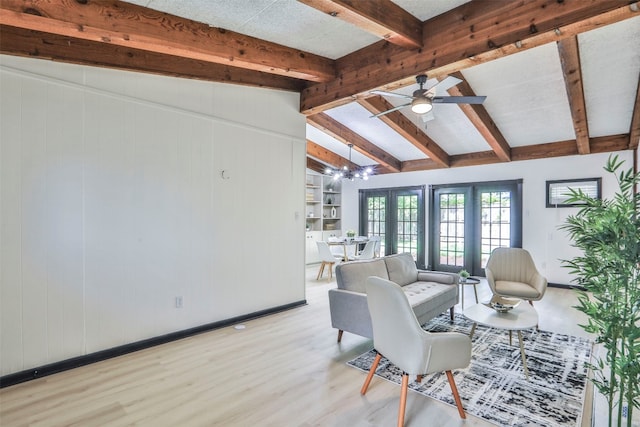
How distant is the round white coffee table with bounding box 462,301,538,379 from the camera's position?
2.86 meters

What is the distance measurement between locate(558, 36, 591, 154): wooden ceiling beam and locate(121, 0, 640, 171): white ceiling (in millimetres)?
153

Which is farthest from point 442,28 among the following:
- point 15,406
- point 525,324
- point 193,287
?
point 15,406

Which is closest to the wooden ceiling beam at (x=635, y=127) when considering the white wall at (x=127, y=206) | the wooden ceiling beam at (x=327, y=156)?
the white wall at (x=127, y=206)

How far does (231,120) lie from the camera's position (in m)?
4.19

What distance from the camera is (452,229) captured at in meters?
7.58

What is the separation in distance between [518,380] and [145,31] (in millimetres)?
4301

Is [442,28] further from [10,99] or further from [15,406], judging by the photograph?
[15,406]

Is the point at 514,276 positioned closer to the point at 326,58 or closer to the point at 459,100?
the point at 459,100

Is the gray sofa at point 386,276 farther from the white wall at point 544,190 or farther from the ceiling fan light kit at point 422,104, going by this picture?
the white wall at point 544,190

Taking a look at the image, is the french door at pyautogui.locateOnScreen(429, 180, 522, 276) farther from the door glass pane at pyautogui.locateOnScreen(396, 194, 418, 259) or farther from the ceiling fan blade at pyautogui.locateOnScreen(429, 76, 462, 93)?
the ceiling fan blade at pyautogui.locateOnScreen(429, 76, 462, 93)

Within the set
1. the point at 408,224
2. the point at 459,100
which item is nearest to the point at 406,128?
the point at 459,100

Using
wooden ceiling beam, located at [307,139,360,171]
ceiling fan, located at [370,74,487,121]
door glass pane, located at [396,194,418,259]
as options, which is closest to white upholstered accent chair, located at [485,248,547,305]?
ceiling fan, located at [370,74,487,121]

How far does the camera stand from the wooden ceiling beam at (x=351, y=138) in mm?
6418

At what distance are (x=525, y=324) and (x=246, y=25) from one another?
3792mm
